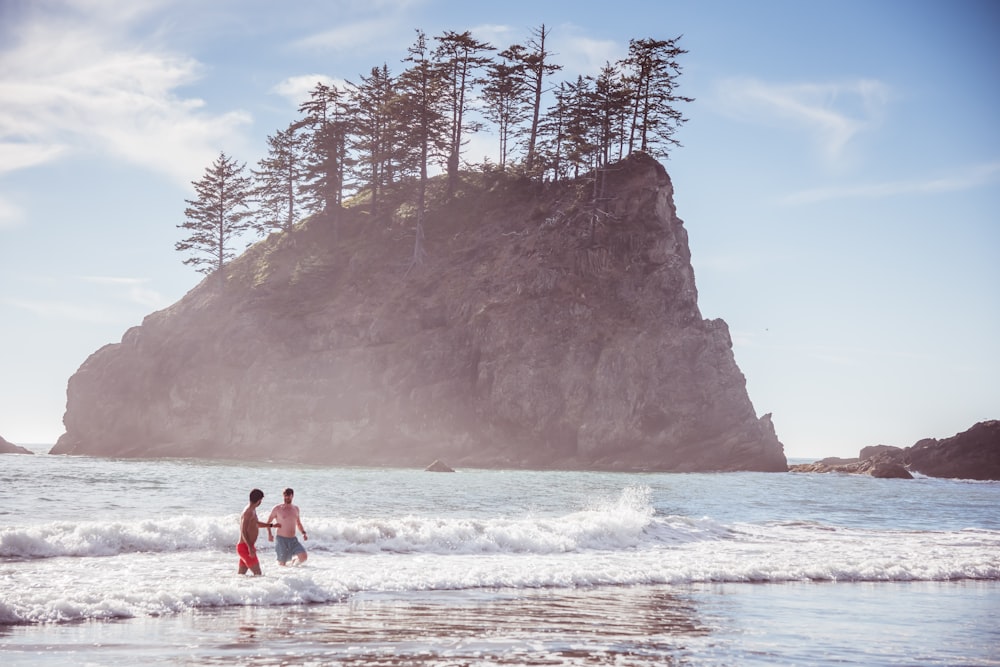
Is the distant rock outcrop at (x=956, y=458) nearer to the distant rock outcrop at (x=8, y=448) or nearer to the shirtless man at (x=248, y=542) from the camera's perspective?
the shirtless man at (x=248, y=542)

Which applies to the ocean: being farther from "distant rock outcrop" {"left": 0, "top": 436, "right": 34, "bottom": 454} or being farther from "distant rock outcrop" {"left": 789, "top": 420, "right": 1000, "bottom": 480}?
"distant rock outcrop" {"left": 0, "top": 436, "right": 34, "bottom": 454}

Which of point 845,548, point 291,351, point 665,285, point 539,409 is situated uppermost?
point 665,285

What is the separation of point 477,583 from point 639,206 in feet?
203

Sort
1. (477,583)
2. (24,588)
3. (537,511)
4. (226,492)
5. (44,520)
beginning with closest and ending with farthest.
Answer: (24,588), (477,583), (44,520), (537,511), (226,492)

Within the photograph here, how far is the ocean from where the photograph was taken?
1115 centimetres

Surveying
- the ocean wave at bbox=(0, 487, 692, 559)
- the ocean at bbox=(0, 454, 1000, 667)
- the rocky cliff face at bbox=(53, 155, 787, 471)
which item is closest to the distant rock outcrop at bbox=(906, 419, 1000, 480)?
the rocky cliff face at bbox=(53, 155, 787, 471)

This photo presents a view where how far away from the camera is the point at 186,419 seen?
245 feet

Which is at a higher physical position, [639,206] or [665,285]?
[639,206]

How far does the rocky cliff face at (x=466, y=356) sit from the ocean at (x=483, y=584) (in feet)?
107

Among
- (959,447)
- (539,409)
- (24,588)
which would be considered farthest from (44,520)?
(959,447)

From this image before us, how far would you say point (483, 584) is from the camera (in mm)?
17031

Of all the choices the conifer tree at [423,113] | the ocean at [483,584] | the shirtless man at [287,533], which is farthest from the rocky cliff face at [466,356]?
the shirtless man at [287,533]

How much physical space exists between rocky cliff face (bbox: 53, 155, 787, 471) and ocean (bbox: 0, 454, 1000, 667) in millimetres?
32755

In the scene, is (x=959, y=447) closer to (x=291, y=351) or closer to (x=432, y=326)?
(x=432, y=326)
